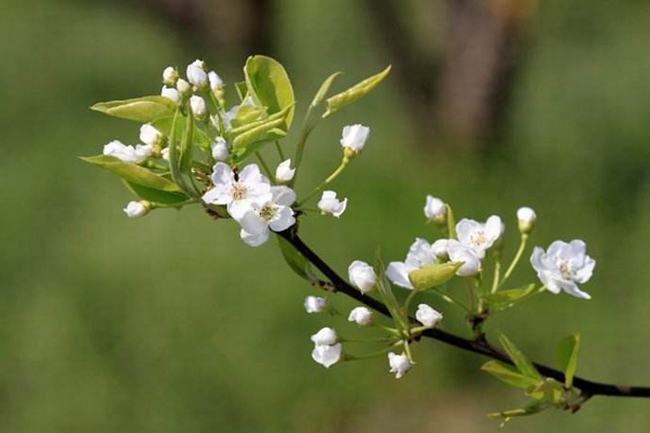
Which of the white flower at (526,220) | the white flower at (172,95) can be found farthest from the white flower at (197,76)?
the white flower at (526,220)

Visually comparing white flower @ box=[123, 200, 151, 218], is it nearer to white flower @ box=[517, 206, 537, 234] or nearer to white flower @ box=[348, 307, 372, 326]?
white flower @ box=[348, 307, 372, 326]

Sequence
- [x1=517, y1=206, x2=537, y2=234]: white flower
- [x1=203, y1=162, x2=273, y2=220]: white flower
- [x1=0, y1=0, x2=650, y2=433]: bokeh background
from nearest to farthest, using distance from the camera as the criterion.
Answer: [x1=203, y1=162, x2=273, y2=220]: white flower
[x1=517, y1=206, x2=537, y2=234]: white flower
[x1=0, y1=0, x2=650, y2=433]: bokeh background

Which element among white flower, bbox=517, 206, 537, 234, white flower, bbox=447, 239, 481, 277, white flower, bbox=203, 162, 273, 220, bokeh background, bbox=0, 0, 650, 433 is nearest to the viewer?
white flower, bbox=203, 162, 273, 220

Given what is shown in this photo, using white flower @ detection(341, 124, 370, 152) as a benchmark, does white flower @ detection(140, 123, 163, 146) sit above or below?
above

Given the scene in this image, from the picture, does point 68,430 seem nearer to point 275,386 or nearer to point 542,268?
point 275,386

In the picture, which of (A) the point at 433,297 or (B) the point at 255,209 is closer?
(B) the point at 255,209

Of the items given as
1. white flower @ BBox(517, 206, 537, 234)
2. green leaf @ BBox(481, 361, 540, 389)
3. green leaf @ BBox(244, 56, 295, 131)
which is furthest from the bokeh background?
green leaf @ BBox(244, 56, 295, 131)

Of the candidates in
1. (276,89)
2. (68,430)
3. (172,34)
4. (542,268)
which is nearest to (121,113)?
(276,89)
